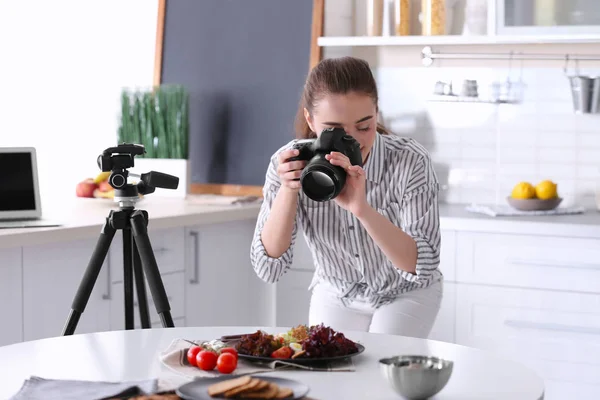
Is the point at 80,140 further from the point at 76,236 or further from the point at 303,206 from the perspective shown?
the point at 303,206

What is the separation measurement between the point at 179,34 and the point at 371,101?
2.37 m

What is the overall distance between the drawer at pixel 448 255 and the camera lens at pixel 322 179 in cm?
176

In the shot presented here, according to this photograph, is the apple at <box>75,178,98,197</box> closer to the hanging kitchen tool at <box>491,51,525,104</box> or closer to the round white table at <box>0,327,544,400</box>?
the hanging kitchen tool at <box>491,51,525,104</box>

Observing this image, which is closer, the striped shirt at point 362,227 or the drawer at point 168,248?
the striped shirt at point 362,227

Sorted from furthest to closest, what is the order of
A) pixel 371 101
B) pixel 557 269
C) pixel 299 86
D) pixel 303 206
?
pixel 299 86
pixel 557 269
pixel 303 206
pixel 371 101

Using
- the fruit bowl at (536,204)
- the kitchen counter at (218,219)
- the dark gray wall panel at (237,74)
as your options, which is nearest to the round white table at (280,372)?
the kitchen counter at (218,219)

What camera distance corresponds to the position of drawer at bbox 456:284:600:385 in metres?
3.58

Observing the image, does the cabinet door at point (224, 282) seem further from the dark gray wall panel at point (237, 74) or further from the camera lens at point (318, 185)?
the camera lens at point (318, 185)

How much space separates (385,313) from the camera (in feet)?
8.16

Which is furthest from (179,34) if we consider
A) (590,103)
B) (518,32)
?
(590,103)

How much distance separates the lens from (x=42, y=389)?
157 cm

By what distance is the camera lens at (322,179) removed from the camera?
2051mm

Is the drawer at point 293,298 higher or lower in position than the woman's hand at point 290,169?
lower

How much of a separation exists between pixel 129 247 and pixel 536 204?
181 centimetres
